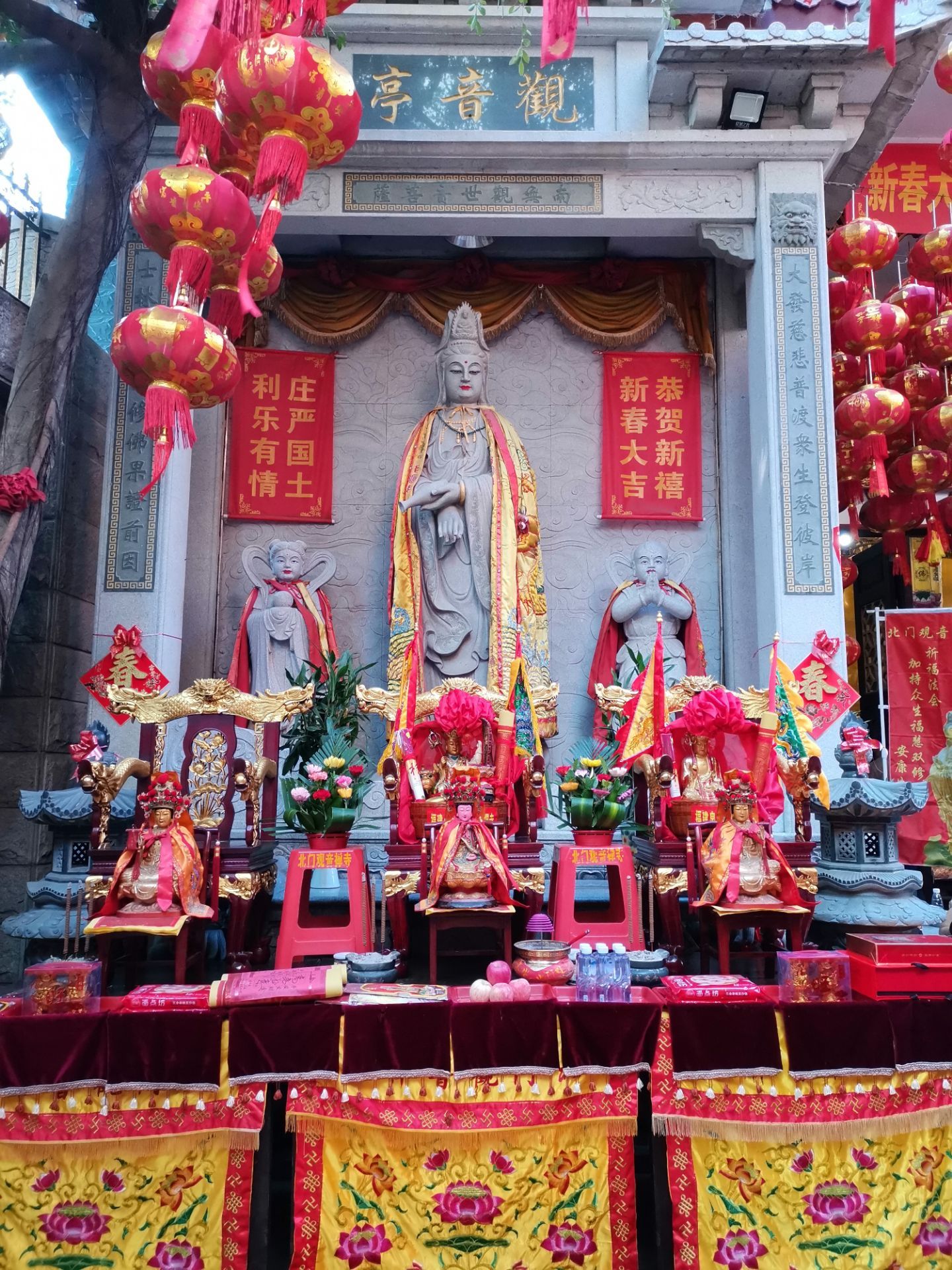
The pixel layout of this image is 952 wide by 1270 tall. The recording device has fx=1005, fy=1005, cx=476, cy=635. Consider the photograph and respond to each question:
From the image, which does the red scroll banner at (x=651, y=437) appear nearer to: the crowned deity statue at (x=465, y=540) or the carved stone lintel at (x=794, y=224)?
the crowned deity statue at (x=465, y=540)

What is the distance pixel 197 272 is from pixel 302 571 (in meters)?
2.68

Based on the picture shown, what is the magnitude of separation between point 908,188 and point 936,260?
1.67m

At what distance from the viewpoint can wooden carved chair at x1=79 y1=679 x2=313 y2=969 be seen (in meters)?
3.82

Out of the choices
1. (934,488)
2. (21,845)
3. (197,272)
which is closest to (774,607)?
(934,488)

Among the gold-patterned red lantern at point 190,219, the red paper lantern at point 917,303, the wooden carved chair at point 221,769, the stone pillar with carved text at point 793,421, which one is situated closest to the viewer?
the gold-patterned red lantern at point 190,219

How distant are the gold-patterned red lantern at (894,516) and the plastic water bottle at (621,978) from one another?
196 inches

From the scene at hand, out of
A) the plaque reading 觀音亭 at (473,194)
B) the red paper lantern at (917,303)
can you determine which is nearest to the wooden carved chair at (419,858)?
the plaque reading 觀音亭 at (473,194)

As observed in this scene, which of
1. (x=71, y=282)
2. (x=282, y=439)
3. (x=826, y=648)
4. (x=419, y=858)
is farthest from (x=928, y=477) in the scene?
(x=71, y=282)

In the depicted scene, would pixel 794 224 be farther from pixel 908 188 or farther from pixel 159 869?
pixel 159 869

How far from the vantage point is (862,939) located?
2.92 metres

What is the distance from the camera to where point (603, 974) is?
9.07 feet

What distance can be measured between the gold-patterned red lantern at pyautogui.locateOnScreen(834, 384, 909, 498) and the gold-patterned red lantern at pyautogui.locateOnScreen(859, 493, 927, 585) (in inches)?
33.8

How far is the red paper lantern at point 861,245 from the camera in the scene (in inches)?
243

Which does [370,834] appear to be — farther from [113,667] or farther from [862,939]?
[862,939]
